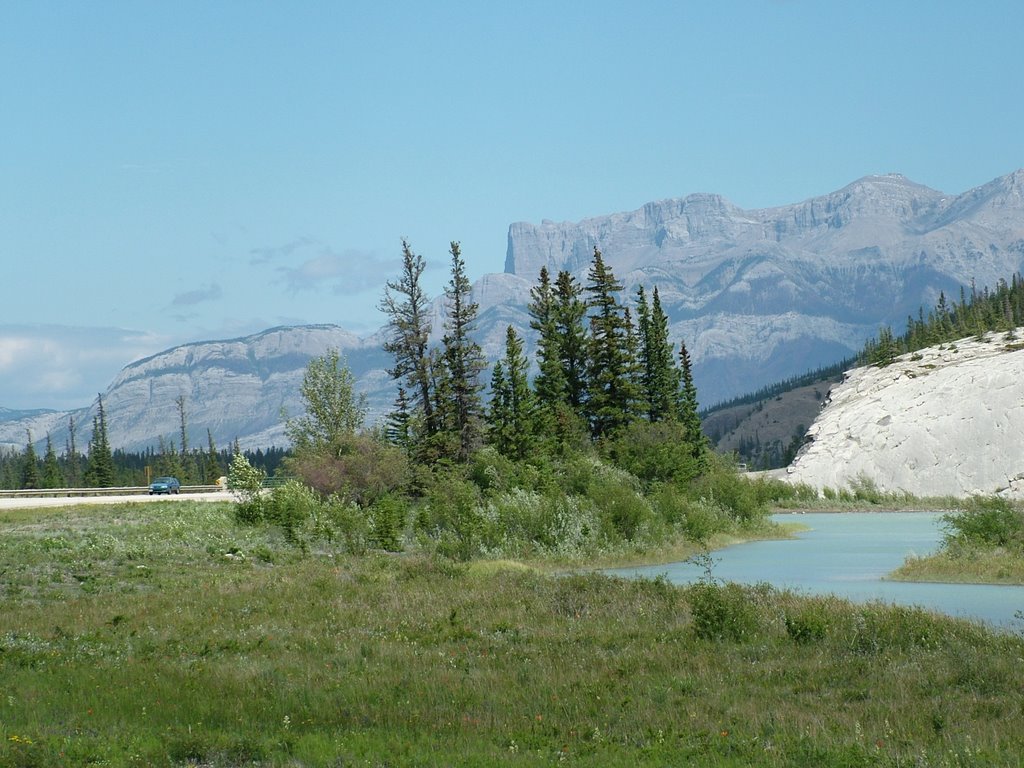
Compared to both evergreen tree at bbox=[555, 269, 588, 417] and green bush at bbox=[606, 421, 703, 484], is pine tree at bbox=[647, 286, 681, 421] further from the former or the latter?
green bush at bbox=[606, 421, 703, 484]

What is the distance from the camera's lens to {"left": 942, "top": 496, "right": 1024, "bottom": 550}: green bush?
39.2 m

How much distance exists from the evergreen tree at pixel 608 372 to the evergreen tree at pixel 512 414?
7.52 meters

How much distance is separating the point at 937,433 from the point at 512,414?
4533 centimetres

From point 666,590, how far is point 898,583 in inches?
495

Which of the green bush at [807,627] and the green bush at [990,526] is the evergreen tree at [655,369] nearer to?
the green bush at [990,526]

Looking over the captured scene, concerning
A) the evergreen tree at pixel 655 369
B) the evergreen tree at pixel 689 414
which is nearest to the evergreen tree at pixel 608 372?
the evergreen tree at pixel 655 369

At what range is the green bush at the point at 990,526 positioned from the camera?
39250 millimetres

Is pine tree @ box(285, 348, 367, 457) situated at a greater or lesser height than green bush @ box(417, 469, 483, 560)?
greater

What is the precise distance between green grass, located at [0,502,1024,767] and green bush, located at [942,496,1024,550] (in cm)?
1730

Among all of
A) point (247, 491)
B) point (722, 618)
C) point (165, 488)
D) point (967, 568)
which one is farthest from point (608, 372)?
point (722, 618)

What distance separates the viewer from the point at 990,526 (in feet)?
131

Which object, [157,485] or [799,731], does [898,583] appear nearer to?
A: [799,731]

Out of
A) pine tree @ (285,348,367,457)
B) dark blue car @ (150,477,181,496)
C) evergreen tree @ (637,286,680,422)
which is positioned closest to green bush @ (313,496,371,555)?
pine tree @ (285,348,367,457)

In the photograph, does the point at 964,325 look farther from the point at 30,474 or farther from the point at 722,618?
the point at 722,618
